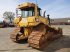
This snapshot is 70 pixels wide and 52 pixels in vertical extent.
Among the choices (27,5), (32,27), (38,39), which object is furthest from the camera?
(27,5)

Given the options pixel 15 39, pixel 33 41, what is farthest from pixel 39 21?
pixel 15 39

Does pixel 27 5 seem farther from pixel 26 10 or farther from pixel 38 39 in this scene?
pixel 38 39

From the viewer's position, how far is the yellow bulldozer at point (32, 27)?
11.2m

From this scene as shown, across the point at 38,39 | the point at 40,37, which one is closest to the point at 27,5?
the point at 40,37

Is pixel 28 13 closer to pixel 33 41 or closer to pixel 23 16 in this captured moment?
pixel 23 16

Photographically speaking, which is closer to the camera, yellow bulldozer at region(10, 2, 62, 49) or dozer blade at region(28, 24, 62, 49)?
dozer blade at region(28, 24, 62, 49)

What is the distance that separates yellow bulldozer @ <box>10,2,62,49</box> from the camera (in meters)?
11.2

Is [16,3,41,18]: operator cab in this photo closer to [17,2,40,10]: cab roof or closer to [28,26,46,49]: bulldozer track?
[17,2,40,10]: cab roof

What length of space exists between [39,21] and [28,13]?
172cm

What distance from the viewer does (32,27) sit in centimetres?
1285

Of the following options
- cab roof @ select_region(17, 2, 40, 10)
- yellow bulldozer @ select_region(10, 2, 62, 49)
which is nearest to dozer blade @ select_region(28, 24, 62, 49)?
yellow bulldozer @ select_region(10, 2, 62, 49)

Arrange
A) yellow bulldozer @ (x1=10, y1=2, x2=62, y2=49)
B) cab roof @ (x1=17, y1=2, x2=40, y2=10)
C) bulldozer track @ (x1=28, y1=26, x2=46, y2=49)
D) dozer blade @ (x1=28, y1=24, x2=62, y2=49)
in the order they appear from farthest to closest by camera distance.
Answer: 1. cab roof @ (x1=17, y1=2, x2=40, y2=10)
2. yellow bulldozer @ (x1=10, y1=2, x2=62, y2=49)
3. dozer blade @ (x1=28, y1=24, x2=62, y2=49)
4. bulldozer track @ (x1=28, y1=26, x2=46, y2=49)

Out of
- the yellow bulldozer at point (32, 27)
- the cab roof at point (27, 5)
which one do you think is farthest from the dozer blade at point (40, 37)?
the cab roof at point (27, 5)

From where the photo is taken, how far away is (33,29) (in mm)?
12773
